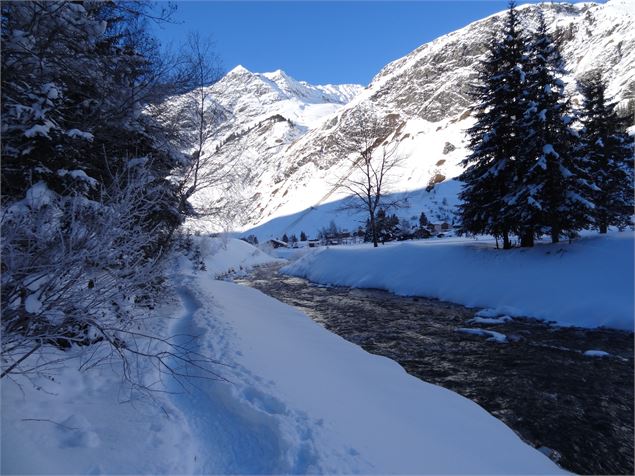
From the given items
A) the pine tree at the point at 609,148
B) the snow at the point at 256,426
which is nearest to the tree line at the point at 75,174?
the snow at the point at 256,426

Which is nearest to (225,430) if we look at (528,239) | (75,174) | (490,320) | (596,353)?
(75,174)

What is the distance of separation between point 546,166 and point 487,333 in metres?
7.22

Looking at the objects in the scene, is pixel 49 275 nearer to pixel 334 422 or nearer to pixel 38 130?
pixel 334 422

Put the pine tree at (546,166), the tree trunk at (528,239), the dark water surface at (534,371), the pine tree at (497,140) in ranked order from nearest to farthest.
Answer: the dark water surface at (534,371) → the pine tree at (546,166) → the tree trunk at (528,239) → the pine tree at (497,140)

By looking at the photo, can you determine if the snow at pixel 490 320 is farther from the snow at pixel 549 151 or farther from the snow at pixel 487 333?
the snow at pixel 549 151

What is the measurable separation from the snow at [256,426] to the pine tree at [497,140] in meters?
10.7

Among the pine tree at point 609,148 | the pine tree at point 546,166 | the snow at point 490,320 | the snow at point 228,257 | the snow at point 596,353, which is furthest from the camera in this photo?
the snow at point 228,257

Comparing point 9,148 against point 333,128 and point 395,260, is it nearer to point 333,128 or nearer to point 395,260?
point 395,260

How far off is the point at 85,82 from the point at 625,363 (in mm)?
10251

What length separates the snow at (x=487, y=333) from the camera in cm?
748

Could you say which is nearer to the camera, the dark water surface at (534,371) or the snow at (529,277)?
the dark water surface at (534,371)

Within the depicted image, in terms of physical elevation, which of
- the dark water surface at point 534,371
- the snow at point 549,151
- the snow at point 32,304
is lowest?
the dark water surface at point 534,371

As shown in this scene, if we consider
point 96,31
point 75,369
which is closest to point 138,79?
point 96,31

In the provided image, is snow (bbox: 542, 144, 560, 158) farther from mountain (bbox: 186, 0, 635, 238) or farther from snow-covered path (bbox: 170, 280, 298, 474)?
mountain (bbox: 186, 0, 635, 238)
